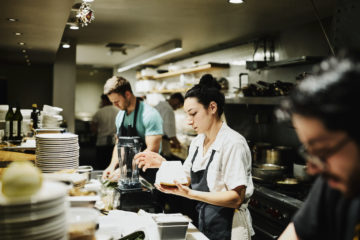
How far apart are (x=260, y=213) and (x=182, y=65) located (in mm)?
5232

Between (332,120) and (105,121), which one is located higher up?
(332,120)

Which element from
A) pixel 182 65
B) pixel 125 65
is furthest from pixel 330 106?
pixel 125 65

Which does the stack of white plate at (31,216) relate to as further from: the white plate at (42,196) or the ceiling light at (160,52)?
the ceiling light at (160,52)

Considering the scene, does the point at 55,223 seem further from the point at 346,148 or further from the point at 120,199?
the point at 120,199

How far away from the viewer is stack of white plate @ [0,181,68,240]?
91 cm

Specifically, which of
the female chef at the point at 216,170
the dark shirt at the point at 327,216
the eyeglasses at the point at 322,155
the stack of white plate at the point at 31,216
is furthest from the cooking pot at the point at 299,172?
the stack of white plate at the point at 31,216

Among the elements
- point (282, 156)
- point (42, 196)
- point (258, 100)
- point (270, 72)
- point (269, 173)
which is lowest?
point (269, 173)

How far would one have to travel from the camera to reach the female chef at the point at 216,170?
1.99m

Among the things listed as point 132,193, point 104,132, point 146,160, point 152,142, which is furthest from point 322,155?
point 104,132

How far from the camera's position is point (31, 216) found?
3.03ft

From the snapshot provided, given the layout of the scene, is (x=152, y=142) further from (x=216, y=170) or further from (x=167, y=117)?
(x=167, y=117)

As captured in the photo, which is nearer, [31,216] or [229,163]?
[31,216]

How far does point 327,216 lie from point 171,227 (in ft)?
2.52

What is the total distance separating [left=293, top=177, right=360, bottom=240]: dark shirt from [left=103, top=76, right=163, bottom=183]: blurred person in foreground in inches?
93.3
